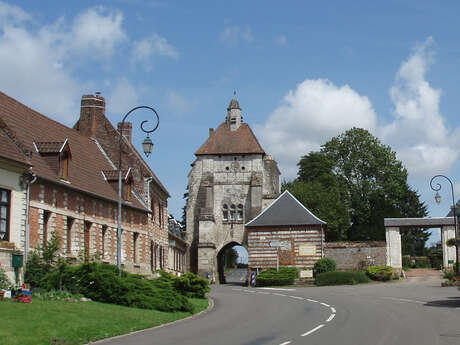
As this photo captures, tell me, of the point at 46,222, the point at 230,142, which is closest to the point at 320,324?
the point at 46,222

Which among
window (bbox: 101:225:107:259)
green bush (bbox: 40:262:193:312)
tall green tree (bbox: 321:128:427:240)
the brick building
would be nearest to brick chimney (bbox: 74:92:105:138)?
the brick building

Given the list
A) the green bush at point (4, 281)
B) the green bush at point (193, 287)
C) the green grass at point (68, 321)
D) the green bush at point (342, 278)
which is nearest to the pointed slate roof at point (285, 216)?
the green bush at point (342, 278)

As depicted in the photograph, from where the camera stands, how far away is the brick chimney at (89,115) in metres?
38.3

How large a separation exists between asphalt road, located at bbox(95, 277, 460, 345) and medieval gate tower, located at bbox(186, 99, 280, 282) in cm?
4119

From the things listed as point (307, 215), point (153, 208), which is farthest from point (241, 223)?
point (153, 208)

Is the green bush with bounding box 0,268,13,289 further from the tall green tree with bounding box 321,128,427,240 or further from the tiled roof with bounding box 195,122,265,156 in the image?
the tall green tree with bounding box 321,128,427,240

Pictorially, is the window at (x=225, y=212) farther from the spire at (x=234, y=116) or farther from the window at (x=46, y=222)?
the window at (x=46, y=222)

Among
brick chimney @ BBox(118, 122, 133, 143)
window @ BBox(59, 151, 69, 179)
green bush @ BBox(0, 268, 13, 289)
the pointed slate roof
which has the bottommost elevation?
green bush @ BBox(0, 268, 13, 289)

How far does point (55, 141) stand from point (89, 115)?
11.8m

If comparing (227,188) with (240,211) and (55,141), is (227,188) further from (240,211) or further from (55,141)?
(55,141)

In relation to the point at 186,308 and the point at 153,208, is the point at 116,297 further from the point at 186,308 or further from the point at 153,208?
the point at 153,208

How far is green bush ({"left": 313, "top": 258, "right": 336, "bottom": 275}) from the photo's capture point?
153ft

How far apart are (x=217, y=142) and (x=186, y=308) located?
5125 cm

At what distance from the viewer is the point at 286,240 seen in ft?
164
